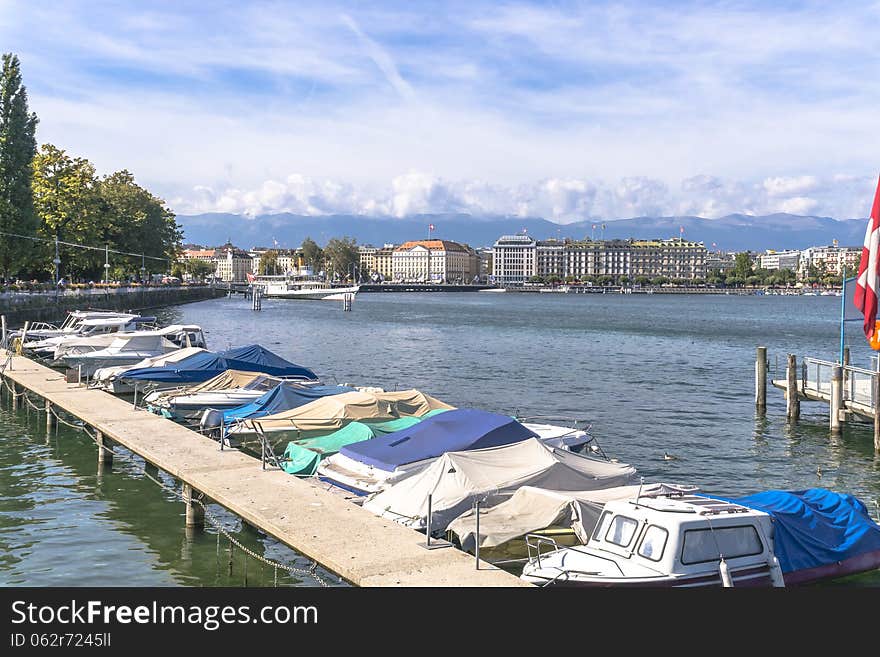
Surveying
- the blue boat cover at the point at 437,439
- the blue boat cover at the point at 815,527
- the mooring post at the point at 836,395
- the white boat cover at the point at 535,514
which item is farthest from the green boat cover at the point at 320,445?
the mooring post at the point at 836,395

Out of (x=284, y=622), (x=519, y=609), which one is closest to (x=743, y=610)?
(x=519, y=609)

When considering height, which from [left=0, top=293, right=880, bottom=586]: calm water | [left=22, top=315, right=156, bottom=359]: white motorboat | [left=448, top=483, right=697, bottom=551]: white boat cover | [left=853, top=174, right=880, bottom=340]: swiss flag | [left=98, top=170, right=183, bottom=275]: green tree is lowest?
[left=0, top=293, right=880, bottom=586]: calm water

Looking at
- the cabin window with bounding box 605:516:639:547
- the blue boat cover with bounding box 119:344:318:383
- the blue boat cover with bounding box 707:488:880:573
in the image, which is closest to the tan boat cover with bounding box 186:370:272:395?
the blue boat cover with bounding box 119:344:318:383

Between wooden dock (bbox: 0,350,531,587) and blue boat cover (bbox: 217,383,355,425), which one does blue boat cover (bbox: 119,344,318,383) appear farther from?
wooden dock (bbox: 0,350,531,587)

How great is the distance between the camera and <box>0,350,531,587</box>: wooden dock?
42.3ft

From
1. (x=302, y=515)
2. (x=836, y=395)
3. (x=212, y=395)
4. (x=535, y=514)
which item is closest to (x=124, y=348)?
(x=212, y=395)

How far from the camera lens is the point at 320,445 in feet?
75.0

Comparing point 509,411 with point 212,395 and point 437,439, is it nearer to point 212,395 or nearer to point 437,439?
point 212,395

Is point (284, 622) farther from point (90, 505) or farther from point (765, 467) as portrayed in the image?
point (765, 467)

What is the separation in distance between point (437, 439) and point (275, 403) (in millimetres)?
8790

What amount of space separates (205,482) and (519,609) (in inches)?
350

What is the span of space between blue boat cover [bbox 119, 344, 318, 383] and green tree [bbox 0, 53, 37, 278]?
43.5 meters

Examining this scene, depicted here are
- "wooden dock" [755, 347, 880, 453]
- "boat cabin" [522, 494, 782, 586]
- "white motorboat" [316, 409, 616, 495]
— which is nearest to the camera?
"boat cabin" [522, 494, 782, 586]

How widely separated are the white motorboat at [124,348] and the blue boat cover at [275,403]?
14.6 m
